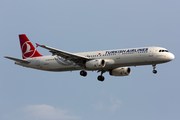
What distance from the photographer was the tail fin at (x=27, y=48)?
6575 centimetres

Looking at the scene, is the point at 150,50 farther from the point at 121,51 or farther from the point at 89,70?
the point at 89,70

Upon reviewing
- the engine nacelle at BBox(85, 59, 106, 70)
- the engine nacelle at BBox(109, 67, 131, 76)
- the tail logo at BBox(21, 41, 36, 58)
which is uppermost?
the tail logo at BBox(21, 41, 36, 58)

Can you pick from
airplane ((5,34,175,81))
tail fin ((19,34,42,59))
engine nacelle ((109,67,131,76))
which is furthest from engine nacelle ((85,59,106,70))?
tail fin ((19,34,42,59))

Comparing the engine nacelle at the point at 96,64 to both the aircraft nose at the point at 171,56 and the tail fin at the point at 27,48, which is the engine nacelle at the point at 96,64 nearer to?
the aircraft nose at the point at 171,56

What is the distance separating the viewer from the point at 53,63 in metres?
62.1

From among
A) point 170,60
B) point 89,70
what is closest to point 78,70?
point 89,70

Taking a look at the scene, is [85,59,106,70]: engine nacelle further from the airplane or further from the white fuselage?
the white fuselage

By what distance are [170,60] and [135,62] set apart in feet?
18.7

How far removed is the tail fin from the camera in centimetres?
6575

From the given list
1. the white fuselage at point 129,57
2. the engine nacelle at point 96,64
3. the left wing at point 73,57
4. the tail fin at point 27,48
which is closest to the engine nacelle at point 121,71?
the white fuselage at point 129,57

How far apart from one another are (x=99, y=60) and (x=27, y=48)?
1769cm

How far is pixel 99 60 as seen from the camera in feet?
185

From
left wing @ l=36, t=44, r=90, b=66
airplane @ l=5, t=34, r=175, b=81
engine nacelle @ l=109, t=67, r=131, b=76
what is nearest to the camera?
airplane @ l=5, t=34, r=175, b=81

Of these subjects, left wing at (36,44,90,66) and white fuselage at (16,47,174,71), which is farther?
left wing at (36,44,90,66)
